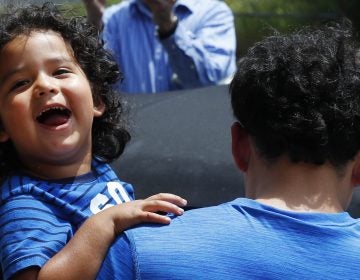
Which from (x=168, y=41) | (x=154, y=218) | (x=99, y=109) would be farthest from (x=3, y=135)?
(x=168, y=41)

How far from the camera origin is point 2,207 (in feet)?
6.01

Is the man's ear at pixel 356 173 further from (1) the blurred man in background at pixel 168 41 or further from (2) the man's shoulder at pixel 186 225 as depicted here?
(1) the blurred man in background at pixel 168 41

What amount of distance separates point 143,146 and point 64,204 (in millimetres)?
1004

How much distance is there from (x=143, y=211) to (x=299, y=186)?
0.95 ft

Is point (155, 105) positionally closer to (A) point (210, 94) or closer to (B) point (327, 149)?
(A) point (210, 94)

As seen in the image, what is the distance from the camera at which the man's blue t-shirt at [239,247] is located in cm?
142

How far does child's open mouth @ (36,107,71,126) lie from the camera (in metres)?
1.94

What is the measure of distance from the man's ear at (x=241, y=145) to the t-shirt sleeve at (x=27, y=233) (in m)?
0.42

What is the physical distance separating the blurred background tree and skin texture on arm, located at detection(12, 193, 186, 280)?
5.26m

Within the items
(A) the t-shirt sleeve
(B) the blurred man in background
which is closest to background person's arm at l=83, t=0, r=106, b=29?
(B) the blurred man in background

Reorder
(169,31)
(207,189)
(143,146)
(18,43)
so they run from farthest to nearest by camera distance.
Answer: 1. (169,31)
2. (143,146)
3. (207,189)
4. (18,43)

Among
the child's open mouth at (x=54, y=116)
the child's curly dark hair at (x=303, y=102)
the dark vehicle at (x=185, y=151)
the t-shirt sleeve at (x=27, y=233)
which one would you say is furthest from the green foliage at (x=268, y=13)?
the child's curly dark hair at (x=303, y=102)

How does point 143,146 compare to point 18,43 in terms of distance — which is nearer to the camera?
point 18,43

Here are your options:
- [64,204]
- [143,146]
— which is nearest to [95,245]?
[64,204]
